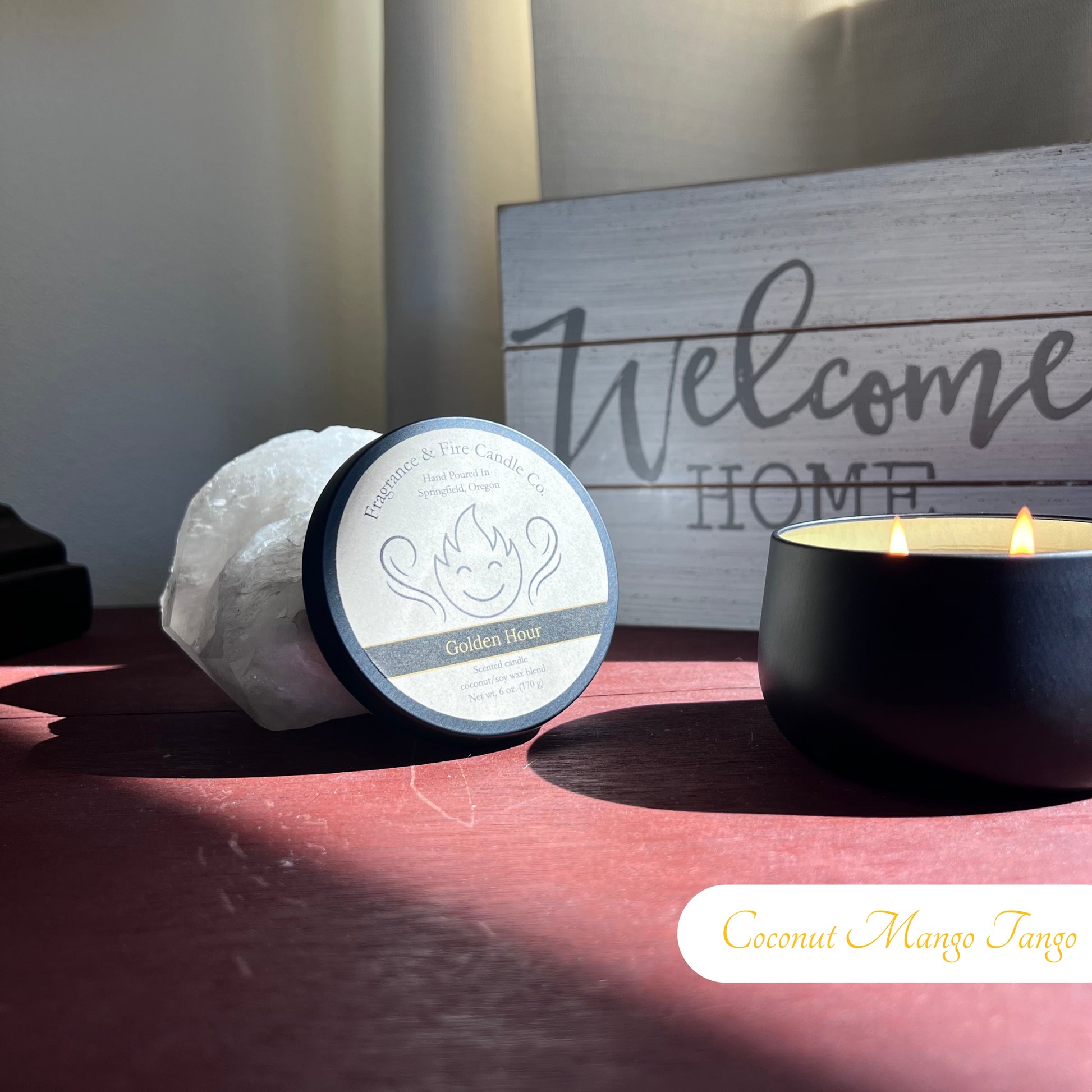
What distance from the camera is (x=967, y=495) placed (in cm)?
84

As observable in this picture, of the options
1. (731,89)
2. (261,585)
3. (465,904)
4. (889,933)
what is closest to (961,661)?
(889,933)

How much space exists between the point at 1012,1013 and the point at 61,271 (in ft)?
3.64

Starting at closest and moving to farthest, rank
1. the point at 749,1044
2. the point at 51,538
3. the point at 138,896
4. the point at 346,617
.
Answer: the point at 749,1044 < the point at 138,896 < the point at 346,617 < the point at 51,538

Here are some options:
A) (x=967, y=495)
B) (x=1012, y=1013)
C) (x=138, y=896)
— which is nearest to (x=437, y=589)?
(x=138, y=896)

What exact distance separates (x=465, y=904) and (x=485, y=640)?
0.68 feet

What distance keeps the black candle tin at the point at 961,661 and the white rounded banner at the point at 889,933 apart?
70 mm

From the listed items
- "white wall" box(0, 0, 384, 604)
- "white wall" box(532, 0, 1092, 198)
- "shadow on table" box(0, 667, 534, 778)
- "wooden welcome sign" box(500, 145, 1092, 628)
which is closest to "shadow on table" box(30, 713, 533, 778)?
"shadow on table" box(0, 667, 534, 778)

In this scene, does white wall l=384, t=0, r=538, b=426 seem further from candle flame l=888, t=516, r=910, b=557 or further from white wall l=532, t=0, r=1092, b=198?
candle flame l=888, t=516, r=910, b=557

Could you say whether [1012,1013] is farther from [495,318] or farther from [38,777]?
[495,318]

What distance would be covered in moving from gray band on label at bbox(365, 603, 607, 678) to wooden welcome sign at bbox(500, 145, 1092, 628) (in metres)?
0.31

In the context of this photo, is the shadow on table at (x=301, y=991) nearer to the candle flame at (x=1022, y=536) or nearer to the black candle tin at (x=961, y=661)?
the black candle tin at (x=961, y=661)

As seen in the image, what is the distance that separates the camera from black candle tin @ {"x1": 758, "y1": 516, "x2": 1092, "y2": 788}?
443mm

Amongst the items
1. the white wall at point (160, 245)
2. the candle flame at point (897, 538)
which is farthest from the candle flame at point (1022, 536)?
the white wall at point (160, 245)

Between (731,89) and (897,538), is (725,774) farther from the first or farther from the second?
(731,89)
